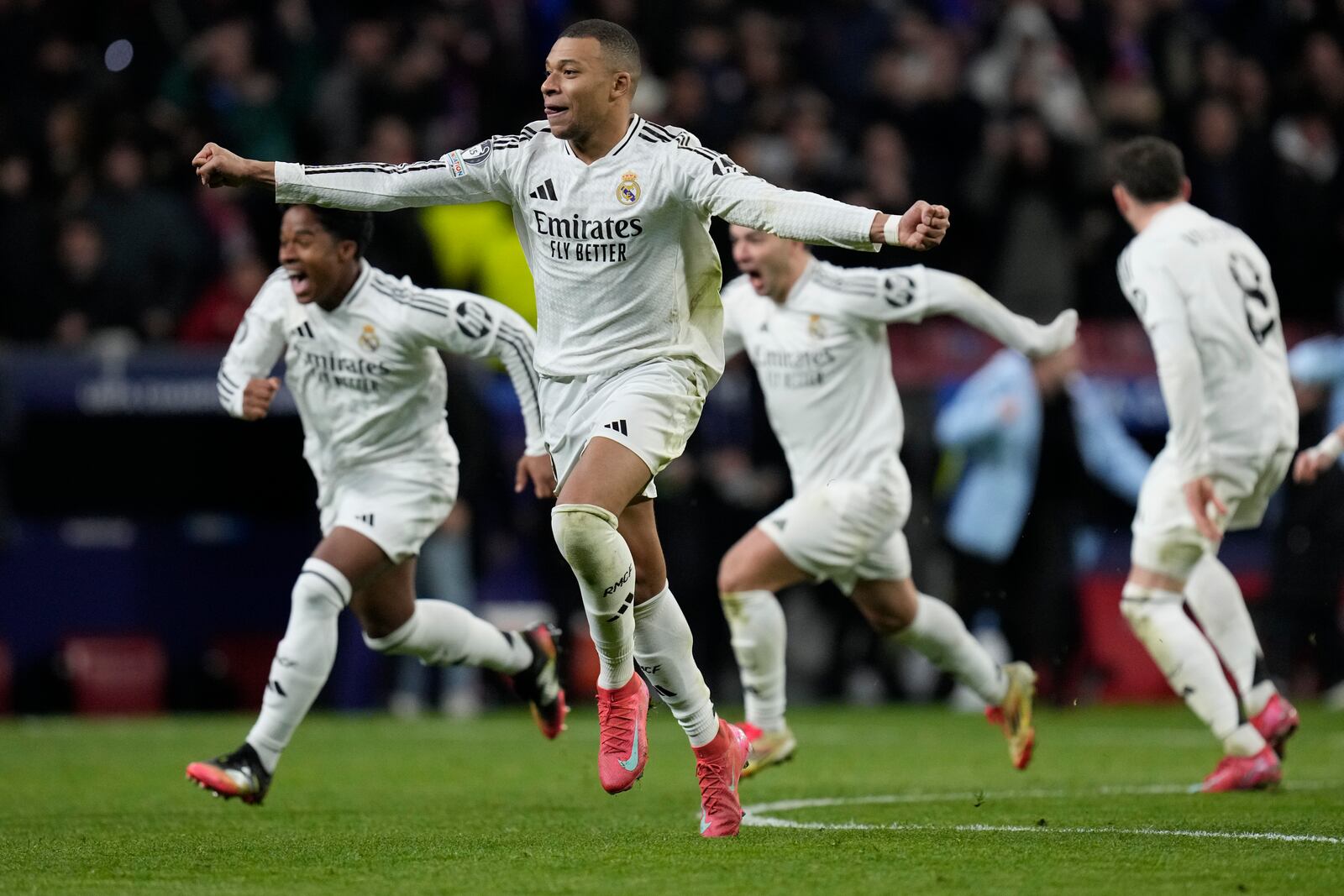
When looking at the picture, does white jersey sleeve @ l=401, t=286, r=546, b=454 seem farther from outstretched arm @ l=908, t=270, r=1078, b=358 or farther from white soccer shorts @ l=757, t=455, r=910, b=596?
outstretched arm @ l=908, t=270, r=1078, b=358

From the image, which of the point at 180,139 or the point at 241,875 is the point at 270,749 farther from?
the point at 180,139

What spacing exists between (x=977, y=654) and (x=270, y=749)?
10.9 ft

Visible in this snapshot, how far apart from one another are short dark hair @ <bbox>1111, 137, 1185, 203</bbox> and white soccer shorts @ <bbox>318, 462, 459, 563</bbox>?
10.8ft

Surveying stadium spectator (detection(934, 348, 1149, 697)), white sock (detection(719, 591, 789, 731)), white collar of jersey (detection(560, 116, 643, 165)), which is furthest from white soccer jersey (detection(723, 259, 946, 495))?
stadium spectator (detection(934, 348, 1149, 697))

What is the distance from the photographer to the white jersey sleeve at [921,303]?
904 cm

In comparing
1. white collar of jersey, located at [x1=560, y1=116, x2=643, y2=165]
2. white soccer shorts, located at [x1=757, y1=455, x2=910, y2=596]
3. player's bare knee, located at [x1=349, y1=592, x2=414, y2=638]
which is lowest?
player's bare knee, located at [x1=349, y1=592, x2=414, y2=638]

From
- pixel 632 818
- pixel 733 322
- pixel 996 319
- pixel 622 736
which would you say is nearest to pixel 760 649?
pixel 733 322

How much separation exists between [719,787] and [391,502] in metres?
2.34

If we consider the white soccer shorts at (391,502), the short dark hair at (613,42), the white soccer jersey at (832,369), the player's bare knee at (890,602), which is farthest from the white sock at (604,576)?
the white soccer jersey at (832,369)

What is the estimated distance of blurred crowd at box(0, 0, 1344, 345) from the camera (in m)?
14.5

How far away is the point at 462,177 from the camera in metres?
7.16

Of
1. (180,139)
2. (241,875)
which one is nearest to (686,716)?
(241,875)

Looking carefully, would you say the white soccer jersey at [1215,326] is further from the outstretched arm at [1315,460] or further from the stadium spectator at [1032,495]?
the stadium spectator at [1032,495]

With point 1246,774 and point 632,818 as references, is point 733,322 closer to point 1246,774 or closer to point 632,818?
point 632,818
